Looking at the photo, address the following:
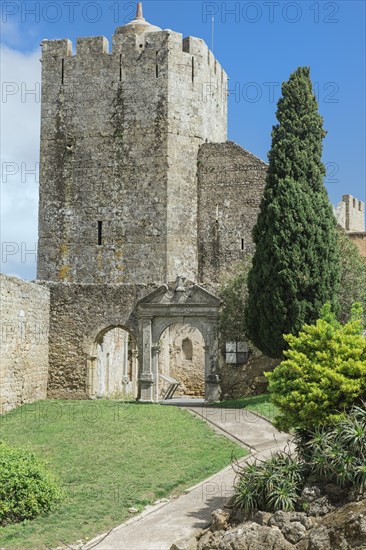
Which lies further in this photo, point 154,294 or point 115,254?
point 115,254

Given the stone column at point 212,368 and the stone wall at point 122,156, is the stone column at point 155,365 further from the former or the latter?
the stone wall at point 122,156

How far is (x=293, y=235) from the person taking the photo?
2250 centimetres

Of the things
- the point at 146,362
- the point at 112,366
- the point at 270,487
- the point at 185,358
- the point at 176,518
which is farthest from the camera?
the point at 185,358

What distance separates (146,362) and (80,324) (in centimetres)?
249

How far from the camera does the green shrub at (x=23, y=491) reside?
489 inches

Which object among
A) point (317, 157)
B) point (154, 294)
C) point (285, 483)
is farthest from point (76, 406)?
point (285, 483)

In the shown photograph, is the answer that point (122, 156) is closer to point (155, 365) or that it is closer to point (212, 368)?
point (155, 365)

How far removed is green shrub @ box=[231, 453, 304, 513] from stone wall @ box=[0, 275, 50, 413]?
11116 millimetres

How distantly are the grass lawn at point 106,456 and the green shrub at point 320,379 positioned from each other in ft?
8.61

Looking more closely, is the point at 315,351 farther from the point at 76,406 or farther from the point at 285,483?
the point at 76,406

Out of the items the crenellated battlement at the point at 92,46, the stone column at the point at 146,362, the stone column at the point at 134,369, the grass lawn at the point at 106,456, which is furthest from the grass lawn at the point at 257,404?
the crenellated battlement at the point at 92,46

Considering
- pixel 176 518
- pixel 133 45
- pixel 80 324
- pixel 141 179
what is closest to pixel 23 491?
pixel 176 518

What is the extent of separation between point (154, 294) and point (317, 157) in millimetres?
5992

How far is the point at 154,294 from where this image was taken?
24.4m
